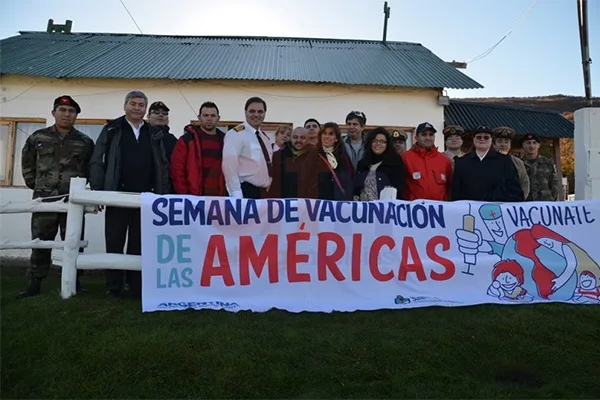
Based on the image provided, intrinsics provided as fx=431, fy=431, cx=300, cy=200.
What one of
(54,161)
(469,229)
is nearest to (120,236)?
(54,161)

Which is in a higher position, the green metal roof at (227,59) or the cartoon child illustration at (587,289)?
the green metal roof at (227,59)

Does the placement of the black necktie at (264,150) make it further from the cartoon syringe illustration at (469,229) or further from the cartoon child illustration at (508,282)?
the cartoon child illustration at (508,282)

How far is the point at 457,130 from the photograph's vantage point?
554 cm

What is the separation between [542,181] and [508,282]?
2.24 meters

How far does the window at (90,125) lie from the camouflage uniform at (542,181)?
23.6 feet

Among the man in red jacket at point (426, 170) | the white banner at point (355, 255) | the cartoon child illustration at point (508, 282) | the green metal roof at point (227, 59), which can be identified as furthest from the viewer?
the green metal roof at point (227, 59)

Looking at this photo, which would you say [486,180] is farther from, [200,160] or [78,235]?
[78,235]

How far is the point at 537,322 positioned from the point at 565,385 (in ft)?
2.94

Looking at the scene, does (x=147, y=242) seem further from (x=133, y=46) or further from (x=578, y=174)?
(x=133, y=46)

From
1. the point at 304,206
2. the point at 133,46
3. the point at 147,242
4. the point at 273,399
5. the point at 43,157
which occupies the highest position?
the point at 133,46

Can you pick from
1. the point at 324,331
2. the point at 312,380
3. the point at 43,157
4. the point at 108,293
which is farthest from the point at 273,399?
the point at 43,157

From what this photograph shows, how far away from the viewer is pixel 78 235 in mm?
3855

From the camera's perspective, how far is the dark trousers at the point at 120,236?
4.16 metres

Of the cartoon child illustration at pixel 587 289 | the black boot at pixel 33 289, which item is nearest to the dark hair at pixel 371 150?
the cartoon child illustration at pixel 587 289
